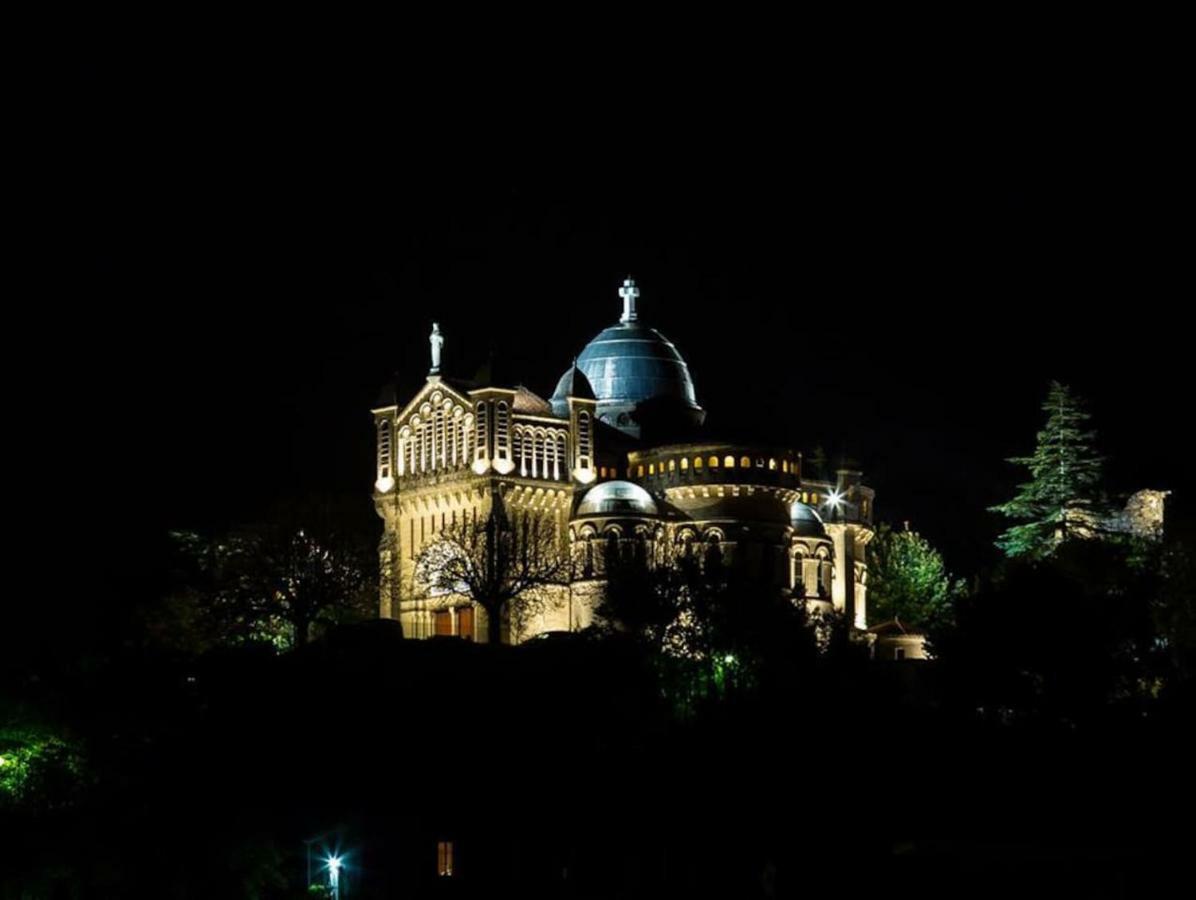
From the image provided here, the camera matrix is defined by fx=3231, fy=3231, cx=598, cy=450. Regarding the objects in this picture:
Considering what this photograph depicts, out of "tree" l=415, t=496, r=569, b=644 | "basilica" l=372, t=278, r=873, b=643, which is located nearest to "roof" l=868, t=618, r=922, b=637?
"basilica" l=372, t=278, r=873, b=643

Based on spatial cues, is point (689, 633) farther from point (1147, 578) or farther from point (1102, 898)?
point (1102, 898)

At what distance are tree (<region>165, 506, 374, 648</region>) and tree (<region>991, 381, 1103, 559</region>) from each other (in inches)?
1182

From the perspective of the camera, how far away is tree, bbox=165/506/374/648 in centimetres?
11900

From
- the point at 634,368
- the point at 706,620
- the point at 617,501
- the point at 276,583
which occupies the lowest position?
the point at 706,620

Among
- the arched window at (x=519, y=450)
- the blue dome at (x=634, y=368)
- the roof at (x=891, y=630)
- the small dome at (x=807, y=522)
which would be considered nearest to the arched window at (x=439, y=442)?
the arched window at (x=519, y=450)

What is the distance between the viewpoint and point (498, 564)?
12262 centimetres

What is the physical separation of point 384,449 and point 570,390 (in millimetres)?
8199

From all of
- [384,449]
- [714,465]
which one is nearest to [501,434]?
[384,449]

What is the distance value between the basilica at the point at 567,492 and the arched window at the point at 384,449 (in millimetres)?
41

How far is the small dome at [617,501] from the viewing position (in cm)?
12556

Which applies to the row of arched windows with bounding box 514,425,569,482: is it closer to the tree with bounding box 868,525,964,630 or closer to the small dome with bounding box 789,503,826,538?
the small dome with bounding box 789,503,826,538

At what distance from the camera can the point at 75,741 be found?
293 feet

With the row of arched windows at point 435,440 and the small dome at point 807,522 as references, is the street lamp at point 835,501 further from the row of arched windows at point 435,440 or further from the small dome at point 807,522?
the row of arched windows at point 435,440

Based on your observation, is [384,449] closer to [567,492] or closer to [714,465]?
[567,492]
